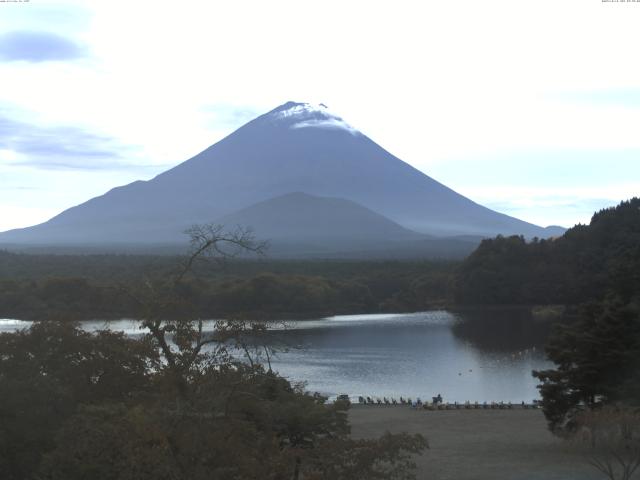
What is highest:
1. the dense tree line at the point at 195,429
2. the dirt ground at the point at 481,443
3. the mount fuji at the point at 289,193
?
the mount fuji at the point at 289,193

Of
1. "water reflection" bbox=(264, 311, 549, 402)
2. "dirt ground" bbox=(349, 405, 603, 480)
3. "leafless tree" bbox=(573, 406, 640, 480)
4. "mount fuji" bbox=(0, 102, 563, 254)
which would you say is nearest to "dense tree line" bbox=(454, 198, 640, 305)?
"water reflection" bbox=(264, 311, 549, 402)

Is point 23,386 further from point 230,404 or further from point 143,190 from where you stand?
point 143,190

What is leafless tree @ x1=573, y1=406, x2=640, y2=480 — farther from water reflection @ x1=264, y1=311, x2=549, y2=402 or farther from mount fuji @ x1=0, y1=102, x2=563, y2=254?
mount fuji @ x1=0, y1=102, x2=563, y2=254

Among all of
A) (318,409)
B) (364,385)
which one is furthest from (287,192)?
(318,409)

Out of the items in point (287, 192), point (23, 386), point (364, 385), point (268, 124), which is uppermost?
point (268, 124)

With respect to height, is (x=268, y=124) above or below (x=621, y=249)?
above

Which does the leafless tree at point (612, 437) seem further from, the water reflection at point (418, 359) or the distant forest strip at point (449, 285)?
the distant forest strip at point (449, 285)

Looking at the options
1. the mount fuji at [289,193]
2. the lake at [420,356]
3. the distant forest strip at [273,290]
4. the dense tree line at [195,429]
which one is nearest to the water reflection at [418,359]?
the lake at [420,356]
